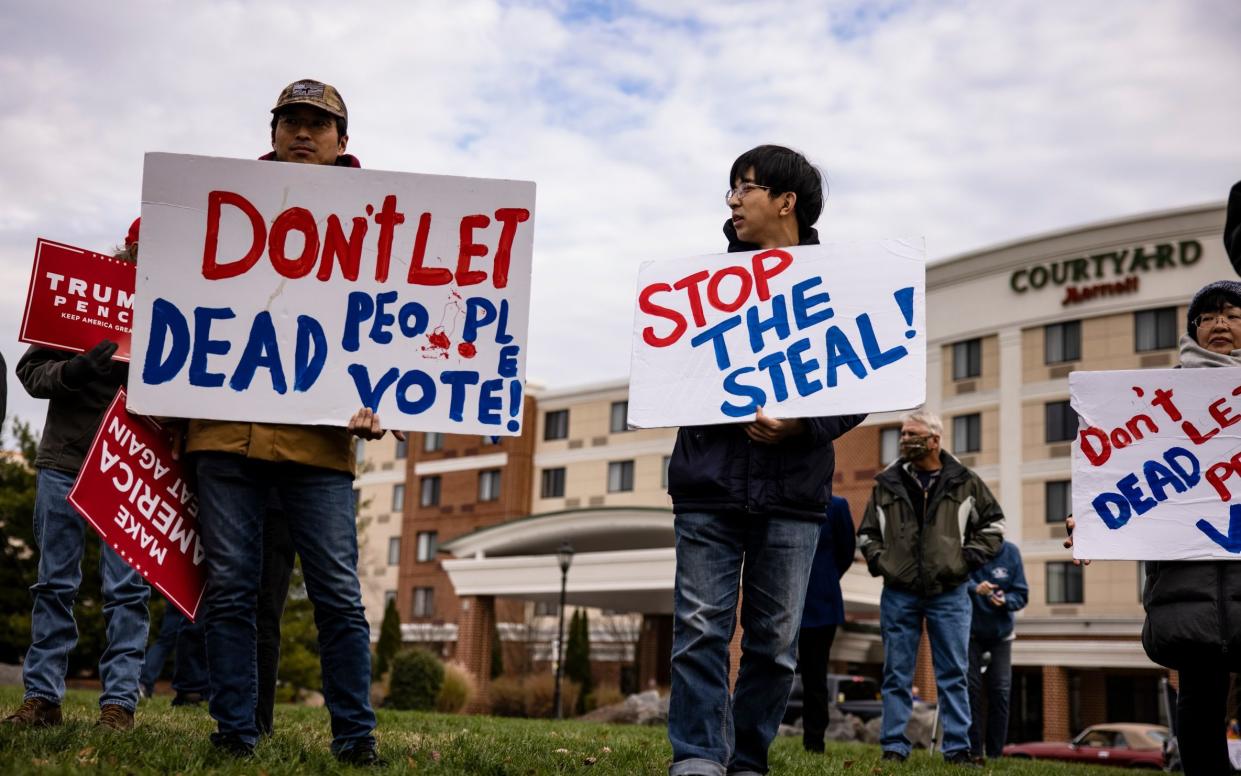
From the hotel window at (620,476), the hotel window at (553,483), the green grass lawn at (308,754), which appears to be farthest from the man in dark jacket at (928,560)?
the hotel window at (553,483)

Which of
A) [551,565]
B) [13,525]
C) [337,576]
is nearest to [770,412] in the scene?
[337,576]

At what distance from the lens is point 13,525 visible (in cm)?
2725

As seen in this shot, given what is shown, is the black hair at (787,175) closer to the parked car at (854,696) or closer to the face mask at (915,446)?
the face mask at (915,446)

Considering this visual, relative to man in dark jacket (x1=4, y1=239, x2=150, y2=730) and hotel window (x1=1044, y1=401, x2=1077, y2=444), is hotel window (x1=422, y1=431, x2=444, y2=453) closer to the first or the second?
hotel window (x1=1044, y1=401, x2=1077, y2=444)

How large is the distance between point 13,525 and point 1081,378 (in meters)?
25.9

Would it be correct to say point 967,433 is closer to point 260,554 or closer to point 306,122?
point 306,122

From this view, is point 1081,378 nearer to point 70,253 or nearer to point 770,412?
point 770,412

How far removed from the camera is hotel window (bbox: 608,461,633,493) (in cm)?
5766

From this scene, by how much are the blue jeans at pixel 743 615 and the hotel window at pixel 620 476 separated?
5255 centimetres

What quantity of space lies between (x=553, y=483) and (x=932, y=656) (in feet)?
173

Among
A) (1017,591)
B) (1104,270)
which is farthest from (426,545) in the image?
(1017,591)

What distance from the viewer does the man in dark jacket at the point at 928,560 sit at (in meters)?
8.51

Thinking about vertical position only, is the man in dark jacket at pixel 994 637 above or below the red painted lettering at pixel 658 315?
below

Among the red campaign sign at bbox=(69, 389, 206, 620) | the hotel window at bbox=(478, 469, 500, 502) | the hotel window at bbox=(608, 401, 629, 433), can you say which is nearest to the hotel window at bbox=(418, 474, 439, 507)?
the hotel window at bbox=(478, 469, 500, 502)
